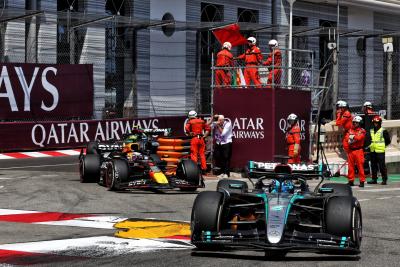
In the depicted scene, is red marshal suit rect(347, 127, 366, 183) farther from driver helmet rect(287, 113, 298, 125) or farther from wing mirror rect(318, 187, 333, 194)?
wing mirror rect(318, 187, 333, 194)

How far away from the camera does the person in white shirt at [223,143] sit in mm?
21250

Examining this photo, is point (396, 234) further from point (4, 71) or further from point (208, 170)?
point (4, 71)

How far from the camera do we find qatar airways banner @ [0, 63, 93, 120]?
25422 millimetres

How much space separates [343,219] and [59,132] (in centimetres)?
1777

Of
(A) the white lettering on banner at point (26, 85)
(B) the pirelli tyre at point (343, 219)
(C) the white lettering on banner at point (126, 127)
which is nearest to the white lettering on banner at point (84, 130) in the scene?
(C) the white lettering on banner at point (126, 127)

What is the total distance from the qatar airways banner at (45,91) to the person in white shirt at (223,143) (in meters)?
6.90

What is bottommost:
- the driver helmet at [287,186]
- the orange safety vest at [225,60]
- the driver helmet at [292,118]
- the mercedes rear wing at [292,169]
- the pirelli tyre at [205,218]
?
the pirelli tyre at [205,218]

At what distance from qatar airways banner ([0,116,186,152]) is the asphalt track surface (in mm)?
2261

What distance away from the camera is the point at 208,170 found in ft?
71.3

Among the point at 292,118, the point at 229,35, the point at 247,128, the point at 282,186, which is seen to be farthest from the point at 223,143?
the point at 282,186

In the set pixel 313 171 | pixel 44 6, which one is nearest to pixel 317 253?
pixel 313 171

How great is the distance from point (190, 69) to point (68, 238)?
24.8 metres

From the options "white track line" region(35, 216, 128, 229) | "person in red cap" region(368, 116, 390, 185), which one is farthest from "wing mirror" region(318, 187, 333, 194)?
"person in red cap" region(368, 116, 390, 185)

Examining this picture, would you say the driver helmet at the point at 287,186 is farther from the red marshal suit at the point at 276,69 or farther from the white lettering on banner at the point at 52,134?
the white lettering on banner at the point at 52,134
